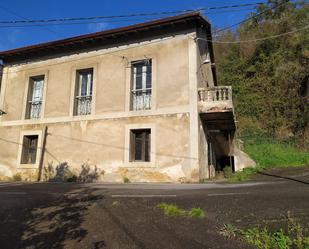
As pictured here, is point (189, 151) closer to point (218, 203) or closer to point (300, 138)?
point (218, 203)

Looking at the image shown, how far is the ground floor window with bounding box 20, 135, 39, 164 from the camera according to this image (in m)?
14.6

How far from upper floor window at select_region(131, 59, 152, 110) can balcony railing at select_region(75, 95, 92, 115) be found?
2.29 meters

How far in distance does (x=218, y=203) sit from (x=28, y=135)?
11483 mm

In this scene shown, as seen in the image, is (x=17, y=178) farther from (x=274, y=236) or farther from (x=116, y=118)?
(x=274, y=236)

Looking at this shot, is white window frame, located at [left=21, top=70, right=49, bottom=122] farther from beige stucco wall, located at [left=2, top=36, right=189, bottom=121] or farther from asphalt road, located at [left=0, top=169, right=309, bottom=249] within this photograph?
asphalt road, located at [left=0, top=169, right=309, bottom=249]

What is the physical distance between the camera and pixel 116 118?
12852 millimetres

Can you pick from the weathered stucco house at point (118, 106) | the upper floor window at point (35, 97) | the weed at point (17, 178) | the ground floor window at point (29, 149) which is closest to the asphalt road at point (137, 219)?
the weathered stucco house at point (118, 106)

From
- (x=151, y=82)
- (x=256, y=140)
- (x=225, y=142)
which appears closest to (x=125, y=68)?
(x=151, y=82)

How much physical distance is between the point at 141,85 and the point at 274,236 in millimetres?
9697

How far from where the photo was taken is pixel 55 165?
13.7 metres

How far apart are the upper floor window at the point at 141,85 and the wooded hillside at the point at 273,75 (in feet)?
41.0

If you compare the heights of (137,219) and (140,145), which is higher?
(140,145)

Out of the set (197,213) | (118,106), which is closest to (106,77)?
(118,106)

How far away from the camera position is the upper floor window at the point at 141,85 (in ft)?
42.2
